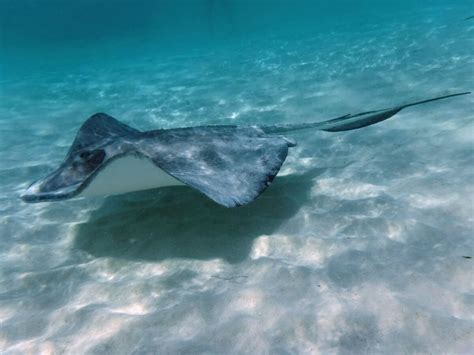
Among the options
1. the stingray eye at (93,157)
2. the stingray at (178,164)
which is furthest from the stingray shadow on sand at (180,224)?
the stingray eye at (93,157)

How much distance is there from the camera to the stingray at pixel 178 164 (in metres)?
3.26

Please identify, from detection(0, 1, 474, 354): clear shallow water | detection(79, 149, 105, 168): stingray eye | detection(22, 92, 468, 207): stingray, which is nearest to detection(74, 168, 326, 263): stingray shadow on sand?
detection(0, 1, 474, 354): clear shallow water

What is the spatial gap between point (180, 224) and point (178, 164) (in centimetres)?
95

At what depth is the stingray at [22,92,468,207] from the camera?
3264mm

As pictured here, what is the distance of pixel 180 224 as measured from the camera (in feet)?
14.4

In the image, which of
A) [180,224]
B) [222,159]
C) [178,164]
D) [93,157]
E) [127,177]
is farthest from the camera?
[180,224]

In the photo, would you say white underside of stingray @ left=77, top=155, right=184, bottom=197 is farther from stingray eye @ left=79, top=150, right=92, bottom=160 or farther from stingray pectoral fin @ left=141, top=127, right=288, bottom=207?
stingray eye @ left=79, top=150, right=92, bottom=160

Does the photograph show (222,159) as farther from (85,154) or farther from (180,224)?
(85,154)

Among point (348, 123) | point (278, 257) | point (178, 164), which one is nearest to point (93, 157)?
point (178, 164)

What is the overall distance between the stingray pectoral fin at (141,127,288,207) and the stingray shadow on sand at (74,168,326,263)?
791 mm

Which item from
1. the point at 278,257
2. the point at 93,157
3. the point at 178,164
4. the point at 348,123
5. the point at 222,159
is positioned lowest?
the point at 278,257

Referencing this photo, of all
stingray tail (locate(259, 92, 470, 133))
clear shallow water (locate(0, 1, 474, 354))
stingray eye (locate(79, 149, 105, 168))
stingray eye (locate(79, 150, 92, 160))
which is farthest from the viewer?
stingray tail (locate(259, 92, 470, 133))

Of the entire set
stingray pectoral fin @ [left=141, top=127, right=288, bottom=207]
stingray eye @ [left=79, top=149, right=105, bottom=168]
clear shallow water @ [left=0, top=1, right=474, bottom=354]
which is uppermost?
stingray eye @ [left=79, top=149, right=105, bottom=168]

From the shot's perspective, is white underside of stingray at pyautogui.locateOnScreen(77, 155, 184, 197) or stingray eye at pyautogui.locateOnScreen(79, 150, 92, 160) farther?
stingray eye at pyautogui.locateOnScreen(79, 150, 92, 160)
